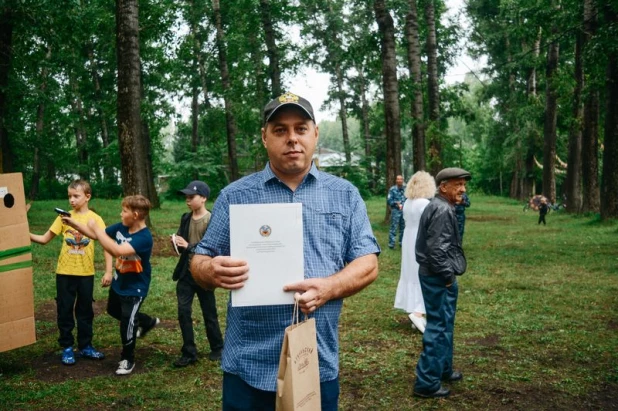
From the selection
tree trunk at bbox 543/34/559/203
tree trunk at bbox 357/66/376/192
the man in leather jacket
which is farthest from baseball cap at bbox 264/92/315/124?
tree trunk at bbox 357/66/376/192

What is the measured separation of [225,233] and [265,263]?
1.01 feet

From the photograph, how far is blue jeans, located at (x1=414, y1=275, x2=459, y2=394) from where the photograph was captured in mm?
5324

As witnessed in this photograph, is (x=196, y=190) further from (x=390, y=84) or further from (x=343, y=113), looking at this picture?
(x=343, y=113)

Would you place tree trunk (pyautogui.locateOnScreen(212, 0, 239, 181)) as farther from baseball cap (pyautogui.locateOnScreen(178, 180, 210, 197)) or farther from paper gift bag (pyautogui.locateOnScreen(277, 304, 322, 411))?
paper gift bag (pyautogui.locateOnScreen(277, 304, 322, 411))

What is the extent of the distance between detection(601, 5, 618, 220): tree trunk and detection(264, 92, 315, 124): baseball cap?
16.9 m

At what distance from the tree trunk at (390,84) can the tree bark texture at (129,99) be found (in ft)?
27.7

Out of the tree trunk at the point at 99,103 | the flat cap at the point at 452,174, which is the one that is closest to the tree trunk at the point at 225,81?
the tree trunk at the point at 99,103

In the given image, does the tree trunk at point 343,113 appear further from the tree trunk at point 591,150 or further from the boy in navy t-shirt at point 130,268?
the boy in navy t-shirt at point 130,268

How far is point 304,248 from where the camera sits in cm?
249

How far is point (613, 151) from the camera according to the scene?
1842cm

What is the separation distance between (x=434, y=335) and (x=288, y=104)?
3548 millimetres

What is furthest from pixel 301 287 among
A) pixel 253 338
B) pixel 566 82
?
pixel 566 82

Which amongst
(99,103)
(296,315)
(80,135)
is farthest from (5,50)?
(80,135)

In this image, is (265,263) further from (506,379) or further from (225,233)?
(506,379)
